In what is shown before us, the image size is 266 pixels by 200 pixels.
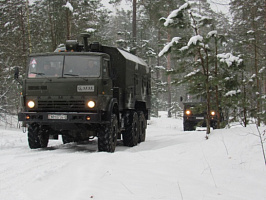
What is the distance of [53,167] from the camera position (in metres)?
6.05

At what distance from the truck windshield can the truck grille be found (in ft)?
2.42

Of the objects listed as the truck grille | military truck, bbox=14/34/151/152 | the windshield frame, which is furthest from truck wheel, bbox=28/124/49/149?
the windshield frame

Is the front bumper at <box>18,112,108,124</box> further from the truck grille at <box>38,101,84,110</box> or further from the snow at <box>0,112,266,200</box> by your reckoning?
the snow at <box>0,112,266,200</box>

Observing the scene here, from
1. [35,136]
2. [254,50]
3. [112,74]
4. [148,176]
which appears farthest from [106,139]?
[254,50]

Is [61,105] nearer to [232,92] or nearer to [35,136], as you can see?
[35,136]

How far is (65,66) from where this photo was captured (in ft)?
29.9

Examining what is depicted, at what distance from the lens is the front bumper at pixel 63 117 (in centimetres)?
852

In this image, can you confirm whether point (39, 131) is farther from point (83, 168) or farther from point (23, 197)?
point (23, 197)

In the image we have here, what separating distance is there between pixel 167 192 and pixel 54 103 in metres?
5.04

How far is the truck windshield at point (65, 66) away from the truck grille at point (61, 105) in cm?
74

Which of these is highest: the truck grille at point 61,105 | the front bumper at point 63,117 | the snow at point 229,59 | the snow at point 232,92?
the snow at point 229,59

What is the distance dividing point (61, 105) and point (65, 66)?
109cm

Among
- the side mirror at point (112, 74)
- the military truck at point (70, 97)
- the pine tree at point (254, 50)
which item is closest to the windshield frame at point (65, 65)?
the military truck at point (70, 97)

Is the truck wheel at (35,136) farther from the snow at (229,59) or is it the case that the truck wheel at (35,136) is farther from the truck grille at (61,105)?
the snow at (229,59)
